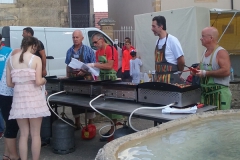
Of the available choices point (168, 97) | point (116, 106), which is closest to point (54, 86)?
point (116, 106)

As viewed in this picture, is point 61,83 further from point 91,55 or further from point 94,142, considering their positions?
point 94,142

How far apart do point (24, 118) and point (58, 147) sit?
1121mm

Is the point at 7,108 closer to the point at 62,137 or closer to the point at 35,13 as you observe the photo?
the point at 62,137

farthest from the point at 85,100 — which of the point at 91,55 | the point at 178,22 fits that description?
the point at 178,22

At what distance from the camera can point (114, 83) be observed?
412 centimetres

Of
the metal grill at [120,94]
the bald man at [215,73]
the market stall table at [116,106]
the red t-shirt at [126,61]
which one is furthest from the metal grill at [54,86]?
the red t-shirt at [126,61]

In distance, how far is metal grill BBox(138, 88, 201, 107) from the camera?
344 cm

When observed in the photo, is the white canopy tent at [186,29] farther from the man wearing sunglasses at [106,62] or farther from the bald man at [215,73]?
the bald man at [215,73]

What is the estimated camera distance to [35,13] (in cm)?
1653

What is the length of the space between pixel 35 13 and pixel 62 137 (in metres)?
12.6

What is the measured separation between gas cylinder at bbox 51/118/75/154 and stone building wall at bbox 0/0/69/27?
12211 mm

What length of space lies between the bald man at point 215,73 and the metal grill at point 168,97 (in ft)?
0.99

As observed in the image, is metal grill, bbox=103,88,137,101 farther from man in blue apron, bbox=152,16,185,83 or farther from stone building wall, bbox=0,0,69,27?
stone building wall, bbox=0,0,69,27

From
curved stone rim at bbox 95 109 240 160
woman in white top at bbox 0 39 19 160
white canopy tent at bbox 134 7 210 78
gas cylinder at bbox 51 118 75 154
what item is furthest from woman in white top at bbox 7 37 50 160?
white canopy tent at bbox 134 7 210 78
